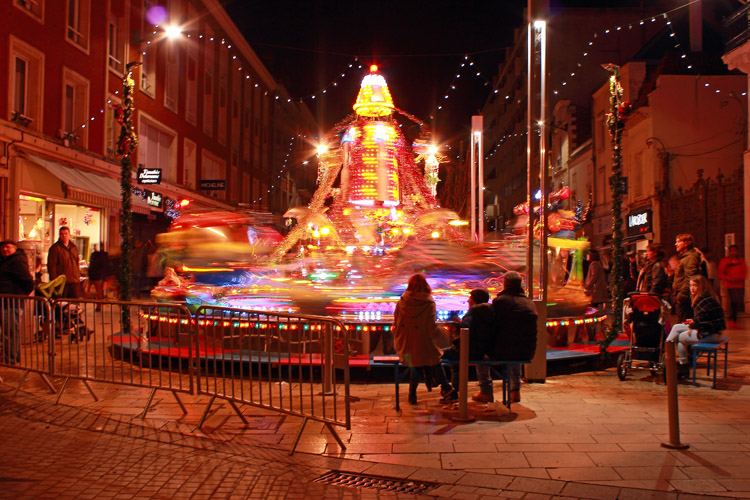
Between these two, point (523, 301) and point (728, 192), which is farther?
point (728, 192)

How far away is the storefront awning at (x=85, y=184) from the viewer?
60.3ft

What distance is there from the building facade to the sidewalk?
815 cm

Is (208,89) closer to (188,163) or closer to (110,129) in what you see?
(188,163)

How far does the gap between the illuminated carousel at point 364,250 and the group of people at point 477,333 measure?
240 centimetres

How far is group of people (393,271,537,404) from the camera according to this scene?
23.1 ft

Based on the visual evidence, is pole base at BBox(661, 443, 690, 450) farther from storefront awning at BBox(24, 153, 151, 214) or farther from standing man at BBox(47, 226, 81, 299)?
storefront awning at BBox(24, 153, 151, 214)

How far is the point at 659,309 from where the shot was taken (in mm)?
8414

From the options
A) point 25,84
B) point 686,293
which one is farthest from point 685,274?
point 25,84

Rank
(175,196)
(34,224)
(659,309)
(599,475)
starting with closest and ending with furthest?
(599,475)
(659,309)
(34,224)
(175,196)

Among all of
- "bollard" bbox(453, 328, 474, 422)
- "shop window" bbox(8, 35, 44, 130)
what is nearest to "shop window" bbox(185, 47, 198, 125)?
"shop window" bbox(8, 35, 44, 130)

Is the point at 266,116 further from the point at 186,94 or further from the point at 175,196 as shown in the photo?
the point at 175,196

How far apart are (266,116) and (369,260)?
41.2 metres

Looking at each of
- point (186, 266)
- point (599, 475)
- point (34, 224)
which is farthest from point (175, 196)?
point (599, 475)

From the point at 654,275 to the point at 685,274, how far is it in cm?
40
